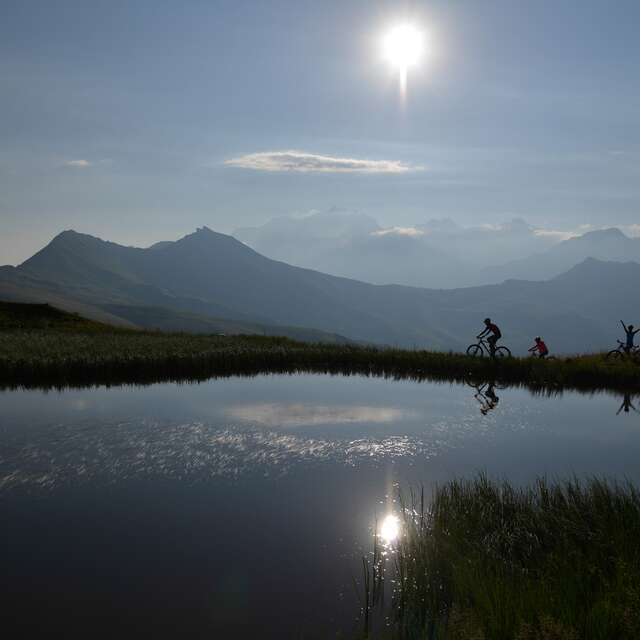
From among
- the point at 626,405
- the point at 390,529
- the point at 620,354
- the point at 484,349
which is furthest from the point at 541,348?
the point at 390,529

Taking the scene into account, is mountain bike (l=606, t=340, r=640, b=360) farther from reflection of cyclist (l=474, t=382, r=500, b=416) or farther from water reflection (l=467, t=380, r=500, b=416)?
reflection of cyclist (l=474, t=382, r=500, b=416)

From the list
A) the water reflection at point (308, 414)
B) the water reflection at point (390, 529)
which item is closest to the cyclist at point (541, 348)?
the water reflection at point (308, 414)

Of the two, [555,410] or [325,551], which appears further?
[555,410]

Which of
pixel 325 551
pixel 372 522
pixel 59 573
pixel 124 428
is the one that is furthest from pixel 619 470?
pixel 124 428

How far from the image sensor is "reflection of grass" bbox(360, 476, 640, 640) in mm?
8164

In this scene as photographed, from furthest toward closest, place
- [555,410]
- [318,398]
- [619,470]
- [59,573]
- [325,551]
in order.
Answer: [318,398]
[555,410]
[619,470]
[325,551]
[59,573]

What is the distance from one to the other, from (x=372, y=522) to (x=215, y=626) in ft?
16.5

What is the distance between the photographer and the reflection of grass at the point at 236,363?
35.6 metres

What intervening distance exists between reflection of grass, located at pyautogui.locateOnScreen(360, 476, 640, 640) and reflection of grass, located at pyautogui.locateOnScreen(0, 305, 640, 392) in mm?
24263

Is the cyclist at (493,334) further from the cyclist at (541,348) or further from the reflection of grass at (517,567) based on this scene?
the reflection of grass at (517,567)

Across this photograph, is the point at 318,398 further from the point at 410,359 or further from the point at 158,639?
the point at 158,639

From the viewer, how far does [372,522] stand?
13898 millimetres

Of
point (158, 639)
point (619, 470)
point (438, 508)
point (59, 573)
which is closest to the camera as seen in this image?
point (158, 639)

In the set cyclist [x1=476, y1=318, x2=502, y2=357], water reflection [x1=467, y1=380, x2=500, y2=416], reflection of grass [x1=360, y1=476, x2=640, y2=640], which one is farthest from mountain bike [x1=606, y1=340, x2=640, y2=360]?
reflection of grass [x1=360, y1=476, x2=640, y2=640]
